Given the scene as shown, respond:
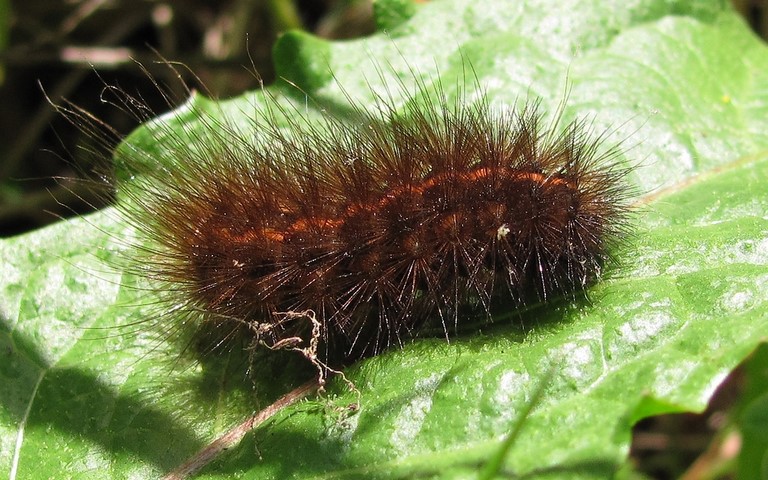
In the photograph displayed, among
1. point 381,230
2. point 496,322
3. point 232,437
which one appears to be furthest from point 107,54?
point 496,322

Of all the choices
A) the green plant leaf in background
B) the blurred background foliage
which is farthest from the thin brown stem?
the blurred background foliage

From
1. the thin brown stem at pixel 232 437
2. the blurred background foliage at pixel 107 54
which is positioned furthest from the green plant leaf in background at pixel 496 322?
the blurred background foliage at pixel 107 54

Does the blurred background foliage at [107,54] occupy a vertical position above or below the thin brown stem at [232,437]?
above

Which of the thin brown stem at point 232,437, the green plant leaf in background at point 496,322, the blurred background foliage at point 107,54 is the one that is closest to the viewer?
the green plant leaf in background at point 496,322

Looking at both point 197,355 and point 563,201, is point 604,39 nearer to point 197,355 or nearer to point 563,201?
point 563,201

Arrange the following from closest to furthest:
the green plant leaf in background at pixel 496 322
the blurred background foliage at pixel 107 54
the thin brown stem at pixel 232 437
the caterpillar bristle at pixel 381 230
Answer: the green plant leaf in background at pixel 496 322, the thin brown stem at pixel 232 437, the caterpillar bristle at pixel 381 230, the blurred background foliage at pixel 107 54

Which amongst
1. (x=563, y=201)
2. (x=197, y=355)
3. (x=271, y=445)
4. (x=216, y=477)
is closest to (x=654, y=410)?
(x=563, y=201)

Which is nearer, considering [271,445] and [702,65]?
[271,445]

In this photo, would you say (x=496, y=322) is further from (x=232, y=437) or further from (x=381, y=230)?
(x=232, y=437)

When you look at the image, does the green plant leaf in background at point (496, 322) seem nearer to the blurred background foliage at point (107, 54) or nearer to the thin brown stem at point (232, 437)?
the thin brown stem at point (232, 437)
